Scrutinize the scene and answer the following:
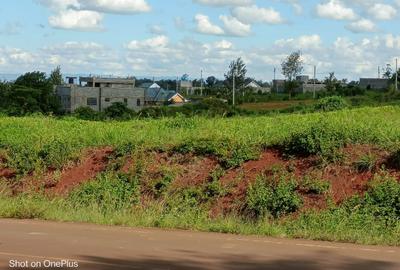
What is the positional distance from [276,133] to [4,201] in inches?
235

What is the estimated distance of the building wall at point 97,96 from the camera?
71.4 meters

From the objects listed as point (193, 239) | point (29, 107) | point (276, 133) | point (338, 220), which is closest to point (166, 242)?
point (193, 239)

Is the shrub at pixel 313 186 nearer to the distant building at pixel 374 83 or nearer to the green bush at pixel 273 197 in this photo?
the green bush at pixel 273 197

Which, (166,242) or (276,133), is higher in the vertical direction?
(276,133)

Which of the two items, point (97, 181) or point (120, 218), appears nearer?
point (120, 218)

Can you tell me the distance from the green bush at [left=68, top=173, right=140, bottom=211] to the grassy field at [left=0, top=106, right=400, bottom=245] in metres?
0.02

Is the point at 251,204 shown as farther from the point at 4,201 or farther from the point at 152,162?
the point at 4,201

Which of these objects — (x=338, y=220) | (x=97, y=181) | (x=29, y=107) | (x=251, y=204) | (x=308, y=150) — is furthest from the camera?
(x=29, y=107)

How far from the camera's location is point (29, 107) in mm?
52281

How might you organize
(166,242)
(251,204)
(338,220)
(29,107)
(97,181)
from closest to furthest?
(166,242)
(338,220)
(251,204)
(97,181)
(29,107)

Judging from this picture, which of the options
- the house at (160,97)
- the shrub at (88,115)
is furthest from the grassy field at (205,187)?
the house at (160,97)

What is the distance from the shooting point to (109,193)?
1270 cm

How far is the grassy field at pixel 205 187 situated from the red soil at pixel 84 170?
0.87ft

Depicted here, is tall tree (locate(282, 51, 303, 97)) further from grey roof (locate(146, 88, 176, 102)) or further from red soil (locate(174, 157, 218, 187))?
red soil (locate(174, 157, 218, 187))
